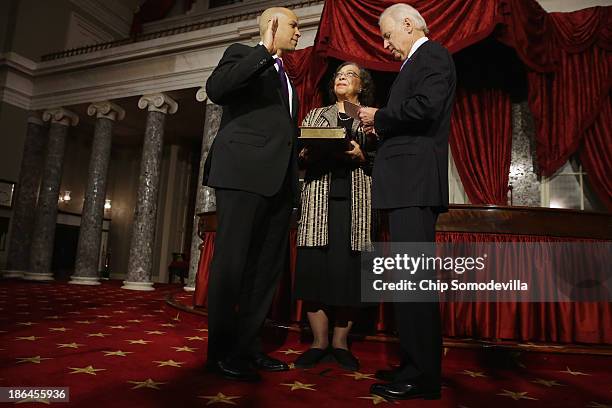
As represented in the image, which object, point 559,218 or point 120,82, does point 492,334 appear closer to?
point 559,218

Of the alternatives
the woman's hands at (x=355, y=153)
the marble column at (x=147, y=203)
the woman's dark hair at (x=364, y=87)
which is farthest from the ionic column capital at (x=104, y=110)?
the woman's hands at (x=355, y=153)

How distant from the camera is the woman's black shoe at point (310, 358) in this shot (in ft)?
6.55

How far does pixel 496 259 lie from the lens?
2795 millimetres

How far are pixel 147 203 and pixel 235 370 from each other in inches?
237

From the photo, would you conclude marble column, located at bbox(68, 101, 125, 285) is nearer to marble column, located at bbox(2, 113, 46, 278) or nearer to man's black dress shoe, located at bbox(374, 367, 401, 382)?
marble column, located at bbox(2, 113, 46, 278)

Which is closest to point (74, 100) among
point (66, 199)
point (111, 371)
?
point (66, 199)

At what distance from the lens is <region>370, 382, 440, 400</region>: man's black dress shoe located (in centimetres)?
155

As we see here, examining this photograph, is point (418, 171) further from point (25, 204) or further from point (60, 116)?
point (25, 204)

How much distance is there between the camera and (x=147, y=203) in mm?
7168

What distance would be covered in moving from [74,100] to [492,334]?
831cm

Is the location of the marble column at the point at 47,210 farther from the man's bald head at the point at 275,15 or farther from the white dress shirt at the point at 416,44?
the white dress shirt at the point at 416,44

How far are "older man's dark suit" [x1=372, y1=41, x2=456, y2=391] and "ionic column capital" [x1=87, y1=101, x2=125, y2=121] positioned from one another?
7.50 meters

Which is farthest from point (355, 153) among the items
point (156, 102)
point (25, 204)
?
point (25, 204)

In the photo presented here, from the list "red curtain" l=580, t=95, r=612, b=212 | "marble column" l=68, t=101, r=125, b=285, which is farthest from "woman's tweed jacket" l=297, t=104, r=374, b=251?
"marble column" l=68, t=101, r=125, b=285
